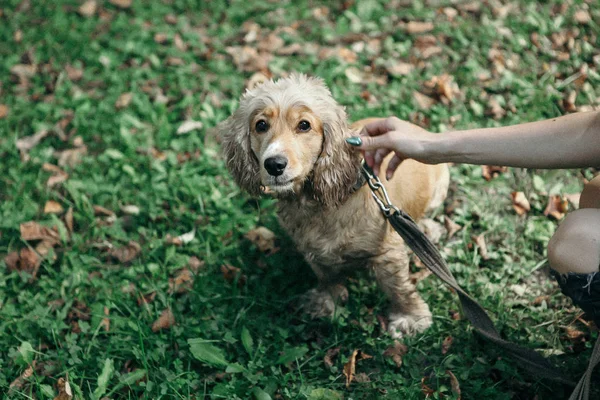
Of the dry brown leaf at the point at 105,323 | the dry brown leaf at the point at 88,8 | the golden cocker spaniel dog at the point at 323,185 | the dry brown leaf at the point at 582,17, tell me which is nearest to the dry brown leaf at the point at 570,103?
the dry brown leaf at the point at 582,17

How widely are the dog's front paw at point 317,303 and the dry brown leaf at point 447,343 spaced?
0.66 metres

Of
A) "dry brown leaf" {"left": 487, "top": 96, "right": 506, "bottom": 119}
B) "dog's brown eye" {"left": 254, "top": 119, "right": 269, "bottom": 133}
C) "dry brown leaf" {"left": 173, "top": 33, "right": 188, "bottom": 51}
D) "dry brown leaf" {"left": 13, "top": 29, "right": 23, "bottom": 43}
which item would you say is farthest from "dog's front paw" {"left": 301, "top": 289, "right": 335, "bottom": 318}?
"dry brown leaf" {"left": 13, "top": 29, "right": 23, "bottom": 43}

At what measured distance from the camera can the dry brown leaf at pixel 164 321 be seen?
3.28m

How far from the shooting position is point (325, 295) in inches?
134

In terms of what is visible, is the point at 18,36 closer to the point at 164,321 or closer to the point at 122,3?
the point at 122,3

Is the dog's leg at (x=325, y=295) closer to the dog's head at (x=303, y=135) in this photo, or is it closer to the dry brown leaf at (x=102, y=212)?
the dog's head at (x=303, y=135)

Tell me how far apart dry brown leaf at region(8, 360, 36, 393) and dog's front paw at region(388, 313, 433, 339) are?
80.4 inches

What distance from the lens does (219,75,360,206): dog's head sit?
2.76 m

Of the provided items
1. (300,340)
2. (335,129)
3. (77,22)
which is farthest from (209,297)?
(77,22)

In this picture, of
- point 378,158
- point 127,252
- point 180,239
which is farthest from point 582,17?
point 127,252

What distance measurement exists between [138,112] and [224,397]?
9.02 ft

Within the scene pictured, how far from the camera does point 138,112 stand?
186 inches

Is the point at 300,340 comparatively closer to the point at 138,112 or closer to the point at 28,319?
the point at 28,319

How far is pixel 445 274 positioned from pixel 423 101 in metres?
2.11
